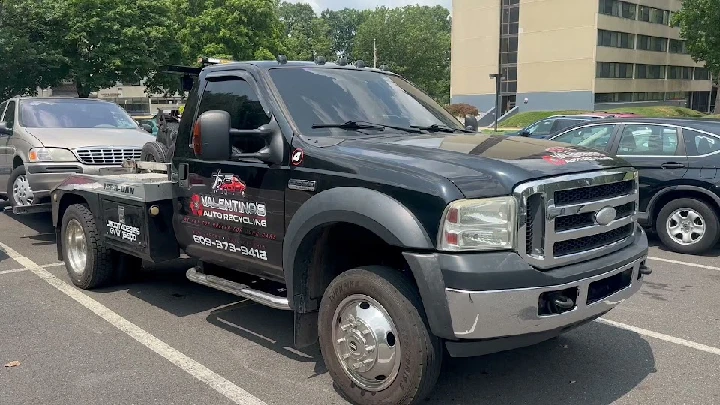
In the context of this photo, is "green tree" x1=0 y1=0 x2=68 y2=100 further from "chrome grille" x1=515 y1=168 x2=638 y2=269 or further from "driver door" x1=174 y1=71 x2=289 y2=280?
"chrome grille" x1=515 y1=168 x2=638 y2=269

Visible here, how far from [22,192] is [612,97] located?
5597cm

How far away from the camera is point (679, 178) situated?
8180mm

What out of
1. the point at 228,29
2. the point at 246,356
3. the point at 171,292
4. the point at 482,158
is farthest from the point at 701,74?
the point at 246,356

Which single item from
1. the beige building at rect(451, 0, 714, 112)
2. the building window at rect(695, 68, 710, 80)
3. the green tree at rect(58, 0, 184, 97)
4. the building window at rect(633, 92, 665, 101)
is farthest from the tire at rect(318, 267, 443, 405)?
the building window at rect(695, 68, 710, 80)

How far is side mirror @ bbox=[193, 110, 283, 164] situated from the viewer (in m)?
4.08

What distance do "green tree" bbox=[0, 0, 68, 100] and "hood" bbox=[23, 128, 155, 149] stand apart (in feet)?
66.6

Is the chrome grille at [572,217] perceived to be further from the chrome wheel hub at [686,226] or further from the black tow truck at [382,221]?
the chrome wheel hub at [686,226]

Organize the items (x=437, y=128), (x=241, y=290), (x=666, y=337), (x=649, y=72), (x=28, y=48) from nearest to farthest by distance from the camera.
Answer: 1. (x=241, y=290)
2. (x=437, y=128)
3. (x=666, y=337)
4. (x=28, y=48)
5. (x=649, y=72)

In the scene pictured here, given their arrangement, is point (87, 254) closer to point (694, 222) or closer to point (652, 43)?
point (694, 222)

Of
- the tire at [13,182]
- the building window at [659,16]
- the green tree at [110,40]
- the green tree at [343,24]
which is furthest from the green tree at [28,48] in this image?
the green tree at [343,24]

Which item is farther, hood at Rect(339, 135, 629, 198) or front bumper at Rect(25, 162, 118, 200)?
front bumper at Rect(25, 162, 118, 200)

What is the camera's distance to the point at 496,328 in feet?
10.8

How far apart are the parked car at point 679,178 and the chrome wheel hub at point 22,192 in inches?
309

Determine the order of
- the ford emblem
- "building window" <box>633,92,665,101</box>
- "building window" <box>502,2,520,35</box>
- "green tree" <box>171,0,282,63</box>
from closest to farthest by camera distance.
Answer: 1. the ford emblem
2. "green tree" <box>171,0,282,63</box>
3. "building window" <box>502,2,520,35</box>
4. "building window" <box>633,92,665,101</box>
